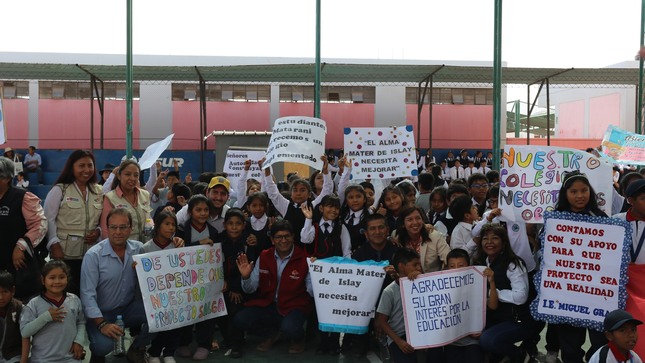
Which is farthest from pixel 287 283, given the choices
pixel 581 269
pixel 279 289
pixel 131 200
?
pixel 581 269

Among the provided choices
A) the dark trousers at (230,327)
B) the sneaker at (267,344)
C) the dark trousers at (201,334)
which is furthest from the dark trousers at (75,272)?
the sneaker at (267,344)

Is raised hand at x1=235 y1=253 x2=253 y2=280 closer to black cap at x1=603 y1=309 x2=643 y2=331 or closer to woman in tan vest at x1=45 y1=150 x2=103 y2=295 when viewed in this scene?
woman in tan vest at x1=45 y1=150 x2=103 y2=295

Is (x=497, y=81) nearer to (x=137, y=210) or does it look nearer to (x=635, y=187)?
(x=635, y=187)

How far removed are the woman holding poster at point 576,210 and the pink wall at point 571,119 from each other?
38.1 meters

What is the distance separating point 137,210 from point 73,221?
58 centimetres

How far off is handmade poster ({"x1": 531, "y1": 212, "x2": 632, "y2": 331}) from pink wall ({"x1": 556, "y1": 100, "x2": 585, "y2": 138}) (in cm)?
3825

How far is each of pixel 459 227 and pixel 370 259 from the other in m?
0.96

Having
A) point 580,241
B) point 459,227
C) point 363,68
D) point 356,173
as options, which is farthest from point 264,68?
point 580,241

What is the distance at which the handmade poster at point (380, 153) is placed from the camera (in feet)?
27.0

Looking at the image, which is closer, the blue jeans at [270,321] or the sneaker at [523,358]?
the sneaker at [523,358]

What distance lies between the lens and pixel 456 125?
2856cm

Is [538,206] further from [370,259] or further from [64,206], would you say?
[64,206]

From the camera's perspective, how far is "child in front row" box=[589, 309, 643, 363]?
13.8 feet

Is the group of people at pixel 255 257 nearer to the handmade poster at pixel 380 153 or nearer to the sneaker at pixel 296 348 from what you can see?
the sneaker at pixel 296 348
